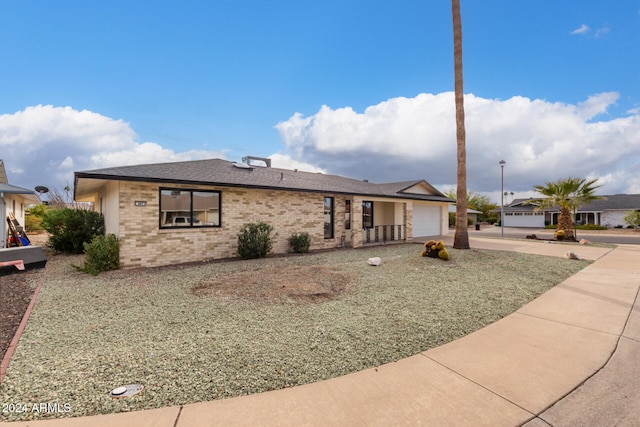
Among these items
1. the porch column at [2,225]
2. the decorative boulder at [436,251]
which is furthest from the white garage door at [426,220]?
the porch column at [2,225]

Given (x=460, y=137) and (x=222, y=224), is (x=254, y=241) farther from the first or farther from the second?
(x=460, y=137)

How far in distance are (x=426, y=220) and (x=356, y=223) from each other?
8.96 m

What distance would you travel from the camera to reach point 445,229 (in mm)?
22406

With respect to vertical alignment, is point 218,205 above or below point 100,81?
below

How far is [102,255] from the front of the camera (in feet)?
27.3

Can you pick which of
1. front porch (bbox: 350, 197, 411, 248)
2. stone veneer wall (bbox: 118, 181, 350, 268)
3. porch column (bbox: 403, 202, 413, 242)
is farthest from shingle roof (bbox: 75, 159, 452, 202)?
porch column (bbox: 403, 202, 413, 242)

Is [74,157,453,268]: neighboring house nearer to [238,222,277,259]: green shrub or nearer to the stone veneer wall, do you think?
the stone veneer wall

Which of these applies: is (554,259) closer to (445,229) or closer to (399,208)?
(399,208)

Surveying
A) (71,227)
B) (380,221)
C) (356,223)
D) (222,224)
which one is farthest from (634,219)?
(71,227)

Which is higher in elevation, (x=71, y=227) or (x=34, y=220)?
(x=34, y=220)

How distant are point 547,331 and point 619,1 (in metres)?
12.1

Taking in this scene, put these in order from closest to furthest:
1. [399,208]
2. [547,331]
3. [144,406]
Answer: [144,406]
[547,331]
[399,208]

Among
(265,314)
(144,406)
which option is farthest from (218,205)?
(144,406)

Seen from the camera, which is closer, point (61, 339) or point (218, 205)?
point (61, 339)
